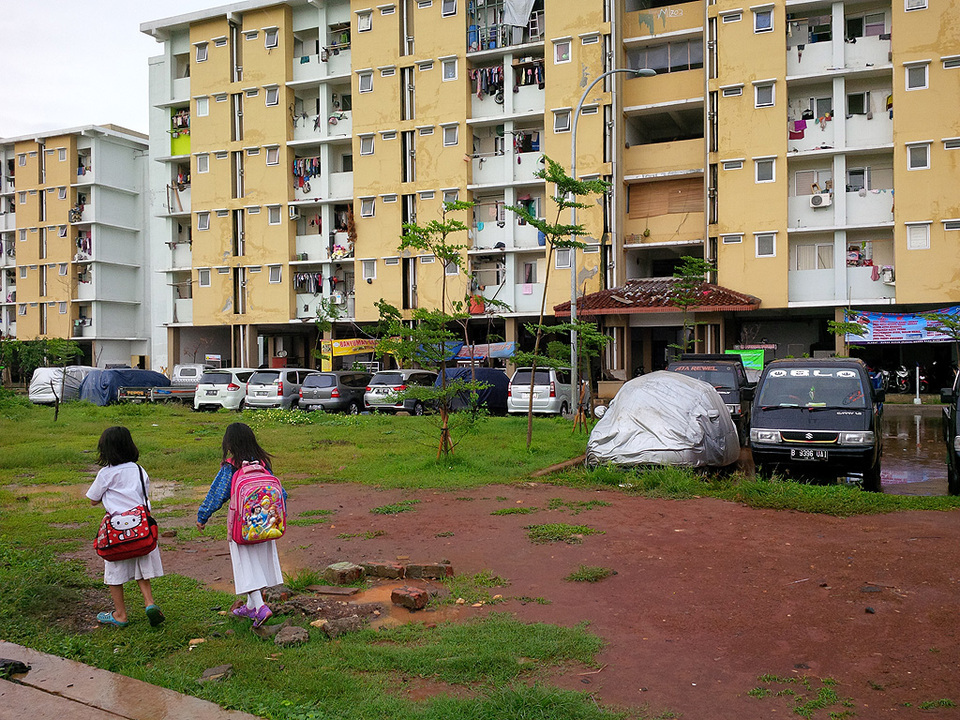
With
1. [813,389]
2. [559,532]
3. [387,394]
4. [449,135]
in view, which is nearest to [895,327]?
[387,394]

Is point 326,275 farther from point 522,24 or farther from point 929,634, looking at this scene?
point 929,634

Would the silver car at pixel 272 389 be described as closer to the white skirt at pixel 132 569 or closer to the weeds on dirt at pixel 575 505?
the weeds on dirt at pixel 575 505

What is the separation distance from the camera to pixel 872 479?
11914 millimetres

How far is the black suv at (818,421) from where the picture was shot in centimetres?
1158

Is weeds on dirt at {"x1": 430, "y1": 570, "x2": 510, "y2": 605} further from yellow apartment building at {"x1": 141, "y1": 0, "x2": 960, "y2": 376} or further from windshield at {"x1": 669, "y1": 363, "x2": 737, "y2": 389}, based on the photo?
yellow apartment building at {"x1": 141, "y1": 0, "x2": 960, "y2": 376}

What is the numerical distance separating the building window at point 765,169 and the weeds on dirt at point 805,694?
30.8m

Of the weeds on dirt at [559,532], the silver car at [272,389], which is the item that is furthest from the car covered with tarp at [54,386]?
the weeds on dirt at [559,532]

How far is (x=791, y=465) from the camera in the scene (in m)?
11.9

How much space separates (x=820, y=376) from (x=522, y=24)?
2851 cm

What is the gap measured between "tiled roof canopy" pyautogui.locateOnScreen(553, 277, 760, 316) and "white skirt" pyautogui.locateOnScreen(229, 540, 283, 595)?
25701 mm

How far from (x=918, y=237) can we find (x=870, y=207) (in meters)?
2.18

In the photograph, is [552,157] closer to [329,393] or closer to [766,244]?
[766,244]

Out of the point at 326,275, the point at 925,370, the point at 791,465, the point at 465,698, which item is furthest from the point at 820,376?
the point at 326,275

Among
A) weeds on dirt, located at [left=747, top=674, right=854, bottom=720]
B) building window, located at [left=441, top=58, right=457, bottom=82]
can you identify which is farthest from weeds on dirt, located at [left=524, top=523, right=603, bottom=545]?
building window, located at [left=441, top=58, right=457, bottom=82]
